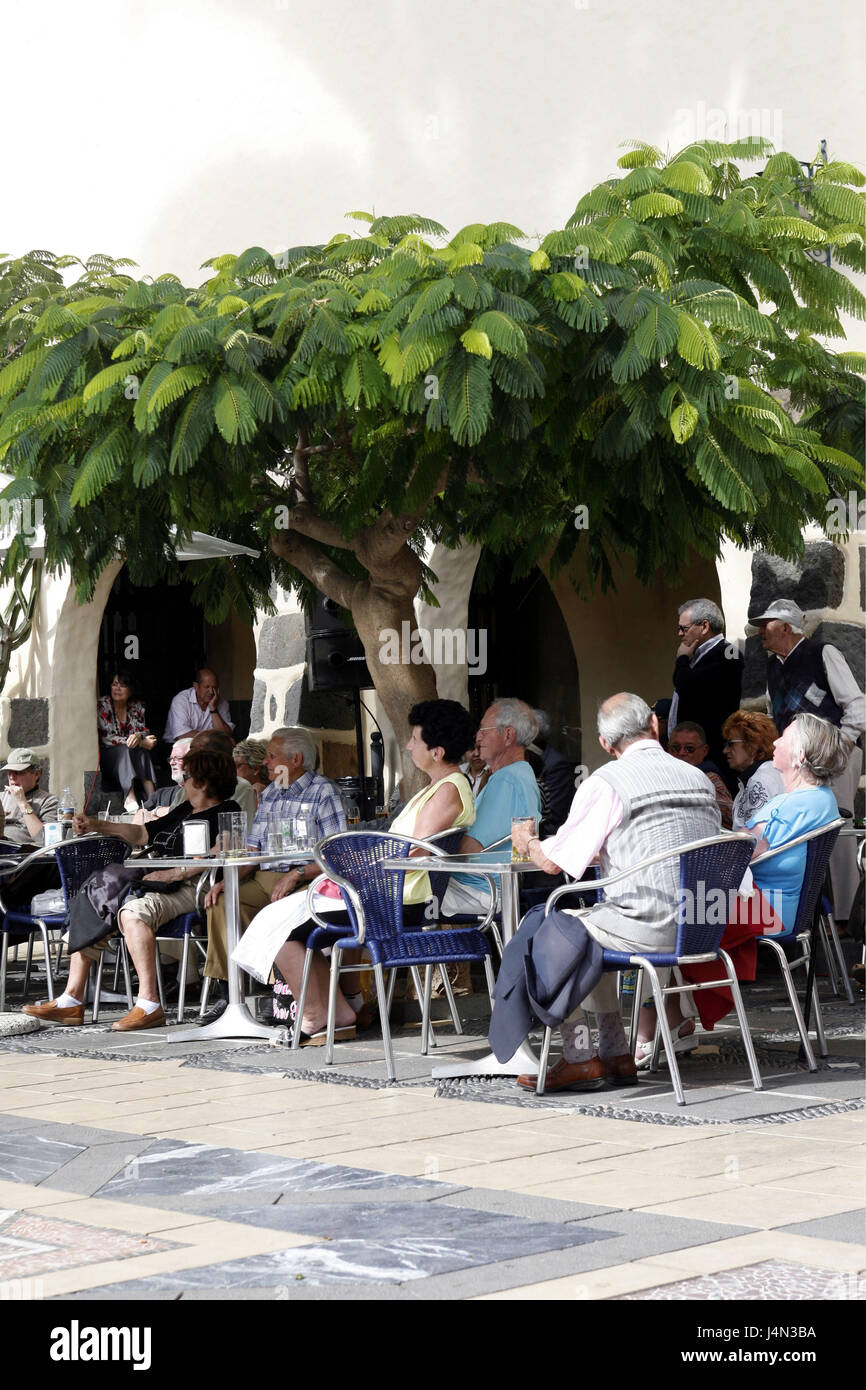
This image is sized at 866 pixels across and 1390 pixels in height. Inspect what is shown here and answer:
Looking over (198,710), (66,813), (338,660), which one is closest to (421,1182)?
(66,813)

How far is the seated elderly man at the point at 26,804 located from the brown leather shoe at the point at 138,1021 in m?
2.20

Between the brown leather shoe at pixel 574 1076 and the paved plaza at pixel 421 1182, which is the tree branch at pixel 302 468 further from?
the brown leather shoe at pixel 574 1076

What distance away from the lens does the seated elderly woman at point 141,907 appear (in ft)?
25.4

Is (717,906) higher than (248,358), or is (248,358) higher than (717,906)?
(248,358)

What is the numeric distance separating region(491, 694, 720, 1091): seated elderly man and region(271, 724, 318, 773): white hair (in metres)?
2.06

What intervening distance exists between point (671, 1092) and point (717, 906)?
2.02 ft

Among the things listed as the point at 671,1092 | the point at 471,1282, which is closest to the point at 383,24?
the point at 671,1092

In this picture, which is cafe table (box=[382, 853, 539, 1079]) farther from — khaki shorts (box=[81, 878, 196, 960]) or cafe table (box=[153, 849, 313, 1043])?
khaki shorts (box=[81, 878, 196, 960])

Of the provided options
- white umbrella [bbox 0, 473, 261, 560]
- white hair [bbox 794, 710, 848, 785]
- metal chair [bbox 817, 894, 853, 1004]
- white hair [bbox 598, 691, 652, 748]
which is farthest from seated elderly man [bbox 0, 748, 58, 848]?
white hair [bbox 794, 710, 848, 785]

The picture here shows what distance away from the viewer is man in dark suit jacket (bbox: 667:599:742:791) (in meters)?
8.88

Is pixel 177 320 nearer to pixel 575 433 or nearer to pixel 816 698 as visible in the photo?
pixel 575 433

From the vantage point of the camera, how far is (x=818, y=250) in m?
7.52

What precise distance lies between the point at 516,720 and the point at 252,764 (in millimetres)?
2117
